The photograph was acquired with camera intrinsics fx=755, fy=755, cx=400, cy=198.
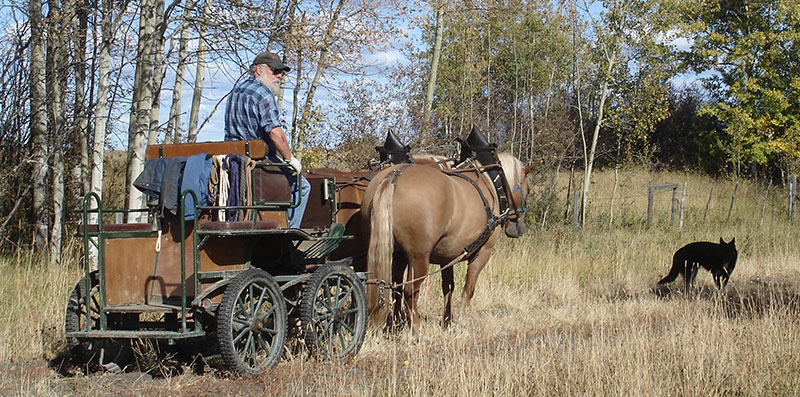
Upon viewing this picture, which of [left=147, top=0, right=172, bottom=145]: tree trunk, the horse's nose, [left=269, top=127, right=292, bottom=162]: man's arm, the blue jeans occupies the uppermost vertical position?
[left=147, top=0, right=172, bottom=145]: tree trunk

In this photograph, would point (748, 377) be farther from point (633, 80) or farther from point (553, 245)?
point (633, 80)

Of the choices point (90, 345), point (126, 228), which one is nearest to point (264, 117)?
point (126, 228)

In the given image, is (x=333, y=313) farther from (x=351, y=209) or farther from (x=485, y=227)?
(x=485, y=227)

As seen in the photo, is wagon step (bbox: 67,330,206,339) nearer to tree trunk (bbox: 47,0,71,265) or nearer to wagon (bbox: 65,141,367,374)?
wagon (bbox: 65,141,367,374)

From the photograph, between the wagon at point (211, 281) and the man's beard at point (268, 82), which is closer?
the wagon at point (211, 281)

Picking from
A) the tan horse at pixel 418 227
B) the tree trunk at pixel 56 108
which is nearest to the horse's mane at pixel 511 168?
the tan horse at pixel 418 227

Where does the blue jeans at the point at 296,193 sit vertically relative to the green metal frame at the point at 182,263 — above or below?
above

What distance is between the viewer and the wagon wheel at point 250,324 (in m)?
4.85

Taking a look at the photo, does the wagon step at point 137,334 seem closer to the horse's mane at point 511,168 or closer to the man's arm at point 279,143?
the man's arm at point 279,143

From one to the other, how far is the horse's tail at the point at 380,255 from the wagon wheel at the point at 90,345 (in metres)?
1.97

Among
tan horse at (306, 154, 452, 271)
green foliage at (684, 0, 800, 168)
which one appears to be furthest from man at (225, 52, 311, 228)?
green foliage at (684, 0, 800, 168)

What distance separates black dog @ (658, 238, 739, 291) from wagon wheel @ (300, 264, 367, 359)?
5191mm

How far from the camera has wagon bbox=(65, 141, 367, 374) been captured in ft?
16.3

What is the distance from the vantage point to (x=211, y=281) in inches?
209
